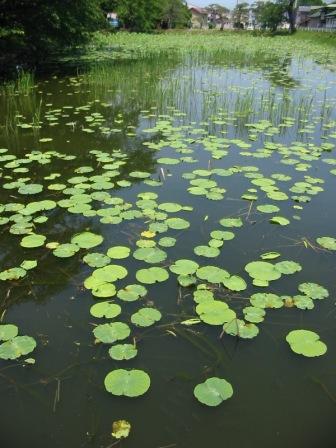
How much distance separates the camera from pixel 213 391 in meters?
1.65

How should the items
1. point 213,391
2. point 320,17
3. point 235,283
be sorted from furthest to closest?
point 320,17 → point 235,283 → point 213,391

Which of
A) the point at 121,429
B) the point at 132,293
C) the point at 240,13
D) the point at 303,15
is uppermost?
the point at 240,13

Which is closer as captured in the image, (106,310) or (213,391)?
(213,391)

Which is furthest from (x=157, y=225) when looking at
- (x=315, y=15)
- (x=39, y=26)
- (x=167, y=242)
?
(x=315, y=15)

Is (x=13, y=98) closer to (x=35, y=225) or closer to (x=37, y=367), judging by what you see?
(x=35, y=225)

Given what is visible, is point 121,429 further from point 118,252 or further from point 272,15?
point 272,15

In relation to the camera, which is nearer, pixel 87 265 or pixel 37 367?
pixel 37 367

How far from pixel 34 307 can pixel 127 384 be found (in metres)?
0.79

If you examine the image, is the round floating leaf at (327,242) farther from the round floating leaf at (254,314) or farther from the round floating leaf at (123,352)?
the round floating leaf at (123,352)

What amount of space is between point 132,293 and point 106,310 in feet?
0.62

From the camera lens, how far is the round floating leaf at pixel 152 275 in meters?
2.30

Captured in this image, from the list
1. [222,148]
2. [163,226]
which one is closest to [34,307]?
[163,226]

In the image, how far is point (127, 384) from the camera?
65.5 inches

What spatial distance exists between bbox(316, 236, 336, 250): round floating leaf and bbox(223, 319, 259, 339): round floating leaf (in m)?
1.02
